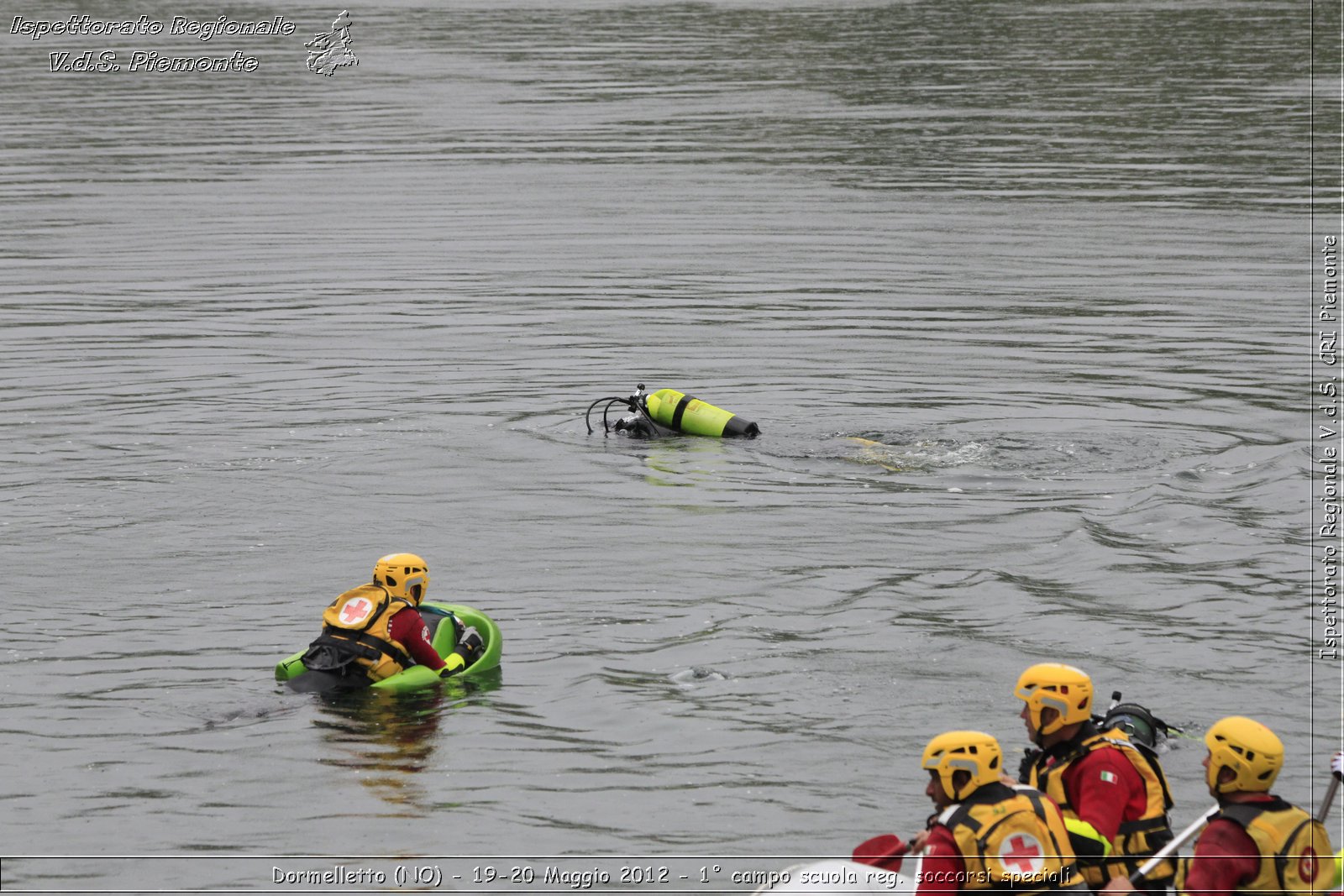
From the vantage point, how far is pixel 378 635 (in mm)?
14602

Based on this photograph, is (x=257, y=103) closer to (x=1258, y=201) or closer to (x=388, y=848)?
(x=1258, y=201)

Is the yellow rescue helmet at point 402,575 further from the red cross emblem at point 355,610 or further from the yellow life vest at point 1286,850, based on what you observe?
the yellow life vest at point 1286,850

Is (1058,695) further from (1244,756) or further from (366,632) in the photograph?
(366,632)

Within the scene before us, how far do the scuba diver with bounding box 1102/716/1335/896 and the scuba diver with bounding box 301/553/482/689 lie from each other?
734cm

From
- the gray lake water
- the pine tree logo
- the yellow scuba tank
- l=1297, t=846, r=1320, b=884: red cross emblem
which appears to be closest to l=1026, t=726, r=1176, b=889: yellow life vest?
l=1297, t=846, r=1320, b=884: red cross emblem

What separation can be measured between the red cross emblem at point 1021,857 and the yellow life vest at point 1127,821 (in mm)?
850

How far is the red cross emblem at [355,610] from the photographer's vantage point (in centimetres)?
1452

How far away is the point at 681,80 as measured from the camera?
57594 millimetres

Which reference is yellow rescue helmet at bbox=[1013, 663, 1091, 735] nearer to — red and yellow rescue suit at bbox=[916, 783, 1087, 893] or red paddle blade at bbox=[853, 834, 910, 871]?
red and yellow rescue suit at bbox=[916, 783, 1087, 893]

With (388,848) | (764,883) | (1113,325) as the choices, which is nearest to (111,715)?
(388,848)

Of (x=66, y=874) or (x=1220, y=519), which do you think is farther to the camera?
(x=1220, y=519)

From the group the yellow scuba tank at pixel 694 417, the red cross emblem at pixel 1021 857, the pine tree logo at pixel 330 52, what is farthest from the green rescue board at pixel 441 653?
the pine tree logo at pixel 330 52

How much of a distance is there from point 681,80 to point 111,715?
151 feet

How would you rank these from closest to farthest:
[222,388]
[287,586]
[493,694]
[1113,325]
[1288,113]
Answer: [493,694] → [287,586] → [222,388] → [1113,325] → [1288,113]
